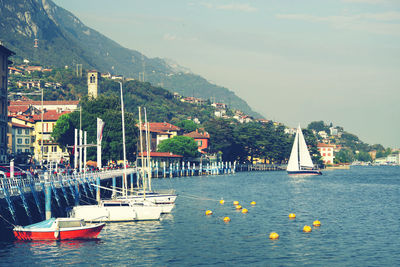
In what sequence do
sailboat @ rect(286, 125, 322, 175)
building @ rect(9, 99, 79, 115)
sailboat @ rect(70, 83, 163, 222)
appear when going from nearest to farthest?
sailboat @ rect(70, 83, 163, 222), building @ rect(9, 99, 79, 115), sailboat @ rect(286, 125, 322, 175)

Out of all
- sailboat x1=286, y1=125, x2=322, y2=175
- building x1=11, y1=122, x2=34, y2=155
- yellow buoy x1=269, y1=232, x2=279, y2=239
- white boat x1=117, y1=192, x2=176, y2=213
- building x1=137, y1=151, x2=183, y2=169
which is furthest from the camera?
sailboat x1=286, y1=125, x2=322, y2=175

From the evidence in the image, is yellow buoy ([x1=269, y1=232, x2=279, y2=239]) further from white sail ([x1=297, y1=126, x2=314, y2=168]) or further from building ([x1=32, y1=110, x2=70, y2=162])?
white sail ([x1=297, y1=126, x2=314, y2=168])

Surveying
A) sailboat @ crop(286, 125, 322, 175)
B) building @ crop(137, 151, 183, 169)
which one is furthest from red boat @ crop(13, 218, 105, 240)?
sailboat @ crop(286, 125, 322, 175)

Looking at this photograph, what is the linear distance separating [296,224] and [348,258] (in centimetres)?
1672

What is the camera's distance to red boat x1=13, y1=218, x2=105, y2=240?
43625mm

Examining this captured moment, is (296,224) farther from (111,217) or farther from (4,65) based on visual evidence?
(4,65)

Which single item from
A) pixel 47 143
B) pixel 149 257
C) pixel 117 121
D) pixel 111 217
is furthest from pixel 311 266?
pixel 47 143

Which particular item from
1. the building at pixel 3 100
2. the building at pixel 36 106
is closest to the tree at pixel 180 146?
the building at pixel 36 106

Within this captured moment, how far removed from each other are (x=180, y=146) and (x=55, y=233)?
133 m

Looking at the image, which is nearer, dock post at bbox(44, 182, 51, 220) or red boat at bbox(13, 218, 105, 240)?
red boat at bbox(13, 218, 105, 240)

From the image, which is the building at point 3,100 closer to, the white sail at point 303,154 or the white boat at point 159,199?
the white boat at point 159,199

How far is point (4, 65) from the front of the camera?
94.8 meters

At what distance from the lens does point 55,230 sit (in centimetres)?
4388

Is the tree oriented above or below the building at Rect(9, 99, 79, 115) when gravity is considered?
below
